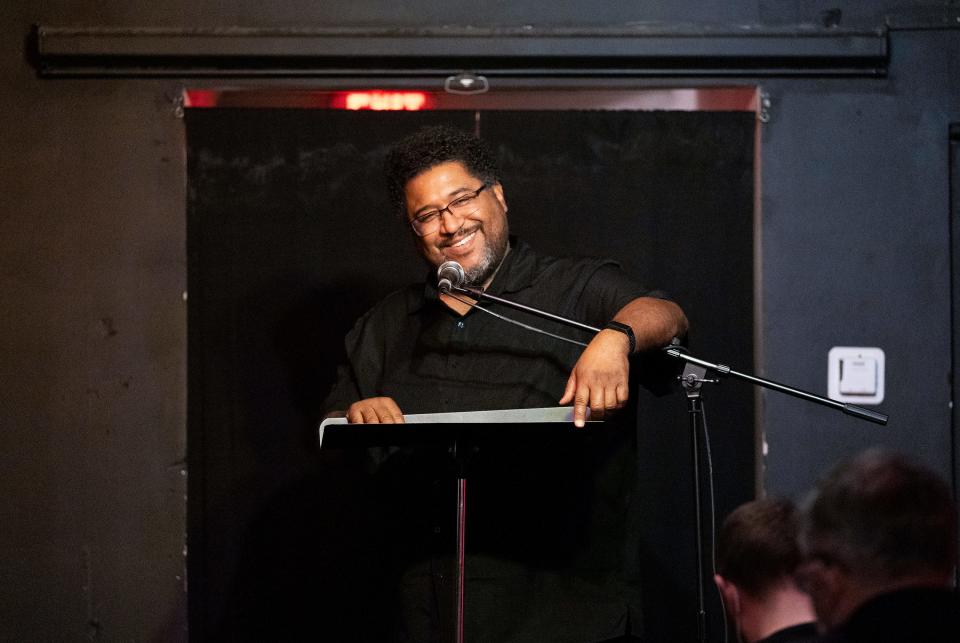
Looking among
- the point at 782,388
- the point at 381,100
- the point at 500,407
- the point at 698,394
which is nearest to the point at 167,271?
the point at 381,100

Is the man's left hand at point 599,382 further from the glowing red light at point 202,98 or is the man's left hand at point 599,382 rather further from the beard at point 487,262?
the glowing red light at point 202,98

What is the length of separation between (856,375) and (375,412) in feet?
8.46

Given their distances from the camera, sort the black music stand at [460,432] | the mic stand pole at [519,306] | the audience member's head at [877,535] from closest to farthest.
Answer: the audience member's head at [877,535]
the black music stand at [460,432]
the mic stand pole at [519,306]

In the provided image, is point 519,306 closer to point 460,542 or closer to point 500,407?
point 500,407

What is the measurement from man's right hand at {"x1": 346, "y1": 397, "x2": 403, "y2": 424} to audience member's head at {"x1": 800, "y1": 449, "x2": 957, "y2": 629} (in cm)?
122

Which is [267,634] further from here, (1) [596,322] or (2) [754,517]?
(2) [754,517]

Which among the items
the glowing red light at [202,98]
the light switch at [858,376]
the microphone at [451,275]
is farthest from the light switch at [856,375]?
the glowing red light at [202,98]

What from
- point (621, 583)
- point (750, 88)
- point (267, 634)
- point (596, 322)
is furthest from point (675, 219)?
point (267, 634)

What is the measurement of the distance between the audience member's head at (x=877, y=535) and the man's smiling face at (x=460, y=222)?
5.70 ft

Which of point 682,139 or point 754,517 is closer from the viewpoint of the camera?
point 754,517

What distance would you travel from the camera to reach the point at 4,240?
4520 millimetres

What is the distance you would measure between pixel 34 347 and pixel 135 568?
3.28 ft

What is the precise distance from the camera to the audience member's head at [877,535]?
1.48m

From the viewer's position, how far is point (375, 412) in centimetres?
261
